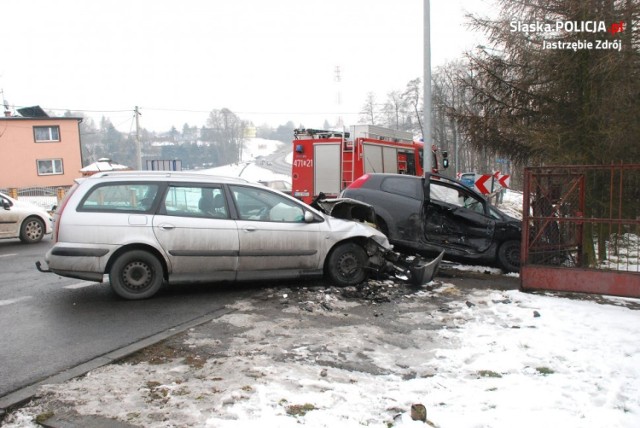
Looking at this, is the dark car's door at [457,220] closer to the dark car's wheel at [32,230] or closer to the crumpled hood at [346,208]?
the crumpled hood at [346,208]

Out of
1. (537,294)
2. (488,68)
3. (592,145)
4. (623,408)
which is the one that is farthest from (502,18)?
(623,408)

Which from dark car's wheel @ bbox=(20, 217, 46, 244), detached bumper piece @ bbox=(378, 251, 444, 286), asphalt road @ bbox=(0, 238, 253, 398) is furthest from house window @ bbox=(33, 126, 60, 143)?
detached bumper piece @ bbox=(378, 251, 444, 286)

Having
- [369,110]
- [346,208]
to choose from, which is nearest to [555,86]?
[346,208]

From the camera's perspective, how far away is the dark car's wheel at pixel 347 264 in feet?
24.1

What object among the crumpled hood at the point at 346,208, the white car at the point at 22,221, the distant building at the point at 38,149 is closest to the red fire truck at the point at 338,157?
the crumpled hood at the point at 346,208

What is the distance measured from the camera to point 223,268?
22.0 ft

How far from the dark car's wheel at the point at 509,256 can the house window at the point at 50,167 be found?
45.6m

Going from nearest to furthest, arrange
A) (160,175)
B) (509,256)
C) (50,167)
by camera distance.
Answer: (160,175)
(509,256)
(50,167)

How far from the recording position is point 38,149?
44.8 metres

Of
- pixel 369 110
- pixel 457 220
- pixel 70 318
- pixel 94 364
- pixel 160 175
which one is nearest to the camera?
pixel 94 364

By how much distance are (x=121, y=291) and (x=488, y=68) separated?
26.8ft

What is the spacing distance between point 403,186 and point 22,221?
9.70 meters

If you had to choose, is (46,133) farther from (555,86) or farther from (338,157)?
(555,86)

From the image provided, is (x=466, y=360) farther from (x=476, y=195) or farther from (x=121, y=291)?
(x=476, y=195)
